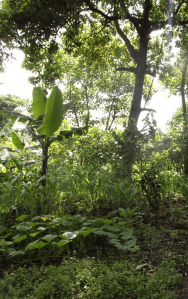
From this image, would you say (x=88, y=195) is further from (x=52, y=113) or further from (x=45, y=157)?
(x=52, y=113)

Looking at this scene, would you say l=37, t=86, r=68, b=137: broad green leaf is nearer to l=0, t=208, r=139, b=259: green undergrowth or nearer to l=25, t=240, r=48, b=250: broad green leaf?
l=0, t=208, r=139, b=259: green undergrowth

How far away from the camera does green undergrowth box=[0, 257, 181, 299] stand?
2.18 metres

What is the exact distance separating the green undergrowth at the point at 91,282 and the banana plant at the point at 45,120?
180cm

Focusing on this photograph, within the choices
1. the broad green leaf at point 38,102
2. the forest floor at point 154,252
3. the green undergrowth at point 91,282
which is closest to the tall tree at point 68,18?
the broad green leaf at point 38,102

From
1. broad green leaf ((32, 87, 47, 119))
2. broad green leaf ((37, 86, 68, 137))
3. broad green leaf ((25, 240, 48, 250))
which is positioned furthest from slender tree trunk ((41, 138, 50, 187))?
broad green leaf ((25, 240, 48, 250))

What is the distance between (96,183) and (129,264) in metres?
2.16

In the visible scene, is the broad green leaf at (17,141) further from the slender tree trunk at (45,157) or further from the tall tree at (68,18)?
the tall tree at (68,18)

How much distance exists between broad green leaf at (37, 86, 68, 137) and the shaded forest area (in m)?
0.02

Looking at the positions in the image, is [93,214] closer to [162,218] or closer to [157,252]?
[162,218]

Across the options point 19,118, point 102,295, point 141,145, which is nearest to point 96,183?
point 141,145

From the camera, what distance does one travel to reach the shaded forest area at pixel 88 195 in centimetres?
243

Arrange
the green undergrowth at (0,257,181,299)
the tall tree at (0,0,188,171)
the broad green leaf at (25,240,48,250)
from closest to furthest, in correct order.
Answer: the green undergrowth at (0,257,181,299) → the broad green leaf at (25,240,48,250) → the tall tree at (0,0,188,171)

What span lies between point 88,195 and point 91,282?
245 centimetres

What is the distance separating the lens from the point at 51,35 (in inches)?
310
